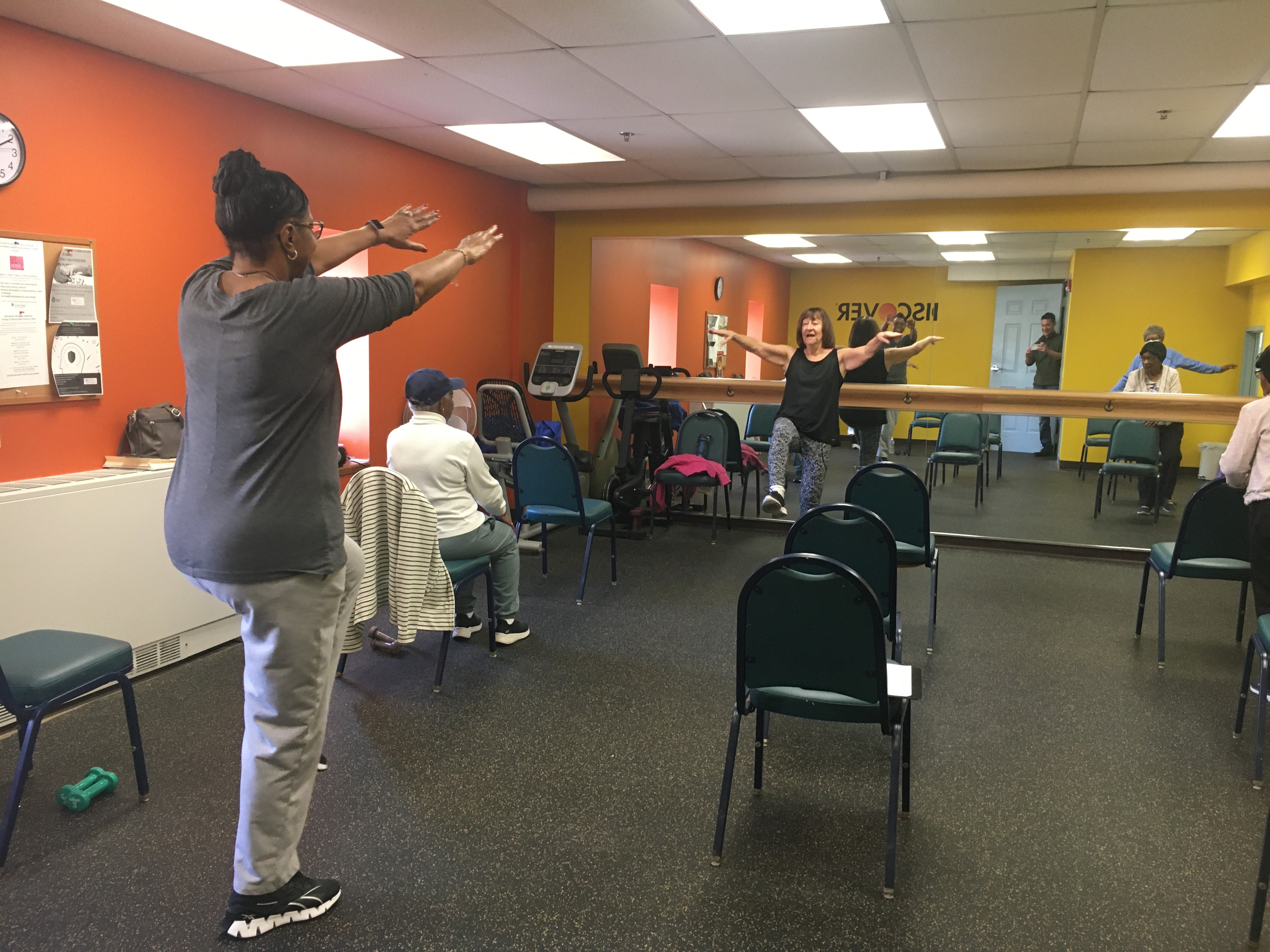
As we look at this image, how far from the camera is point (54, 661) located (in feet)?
8.22

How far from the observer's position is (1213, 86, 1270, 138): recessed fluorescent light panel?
13.3 feet

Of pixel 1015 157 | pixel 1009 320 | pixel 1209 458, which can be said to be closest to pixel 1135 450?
pixel 1009 320

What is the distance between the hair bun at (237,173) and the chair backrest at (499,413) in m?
4.29

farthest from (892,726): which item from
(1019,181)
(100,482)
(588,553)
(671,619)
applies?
(1019,181)

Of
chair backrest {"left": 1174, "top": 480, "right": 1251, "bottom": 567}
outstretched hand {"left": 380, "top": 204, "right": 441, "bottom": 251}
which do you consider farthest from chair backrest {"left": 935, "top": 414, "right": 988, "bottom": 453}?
outstretched hand {"left": 380, "top": 204, "right": 441, "bottom": 251}

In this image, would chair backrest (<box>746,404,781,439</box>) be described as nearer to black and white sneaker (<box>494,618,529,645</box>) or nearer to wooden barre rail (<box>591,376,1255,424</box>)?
wooden barre rail (<box>591,376,1255,424</box>)

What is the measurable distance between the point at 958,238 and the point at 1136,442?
2108 millimetres

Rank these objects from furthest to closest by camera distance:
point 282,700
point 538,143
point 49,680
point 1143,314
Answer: point 1143,314, point 538,143, point 49,680, point 282,700

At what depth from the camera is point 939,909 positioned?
2.25 meters

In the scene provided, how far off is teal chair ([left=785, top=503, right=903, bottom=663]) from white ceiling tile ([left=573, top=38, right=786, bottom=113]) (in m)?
1.92

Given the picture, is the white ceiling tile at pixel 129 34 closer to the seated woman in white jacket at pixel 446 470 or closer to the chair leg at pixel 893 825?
the seated woman in white jacket at pixel 446 470

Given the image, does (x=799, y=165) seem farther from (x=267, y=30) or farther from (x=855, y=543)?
(x=855, y=543)

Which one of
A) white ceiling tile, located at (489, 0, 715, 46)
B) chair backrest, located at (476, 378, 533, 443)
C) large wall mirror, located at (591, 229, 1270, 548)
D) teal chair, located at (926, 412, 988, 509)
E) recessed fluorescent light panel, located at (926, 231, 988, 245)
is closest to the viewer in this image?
white ceiling tile, located at (489, 0, 715, 46)

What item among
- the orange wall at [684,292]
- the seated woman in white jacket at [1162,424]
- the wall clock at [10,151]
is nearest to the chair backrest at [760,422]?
the orange wall at [684,292]
